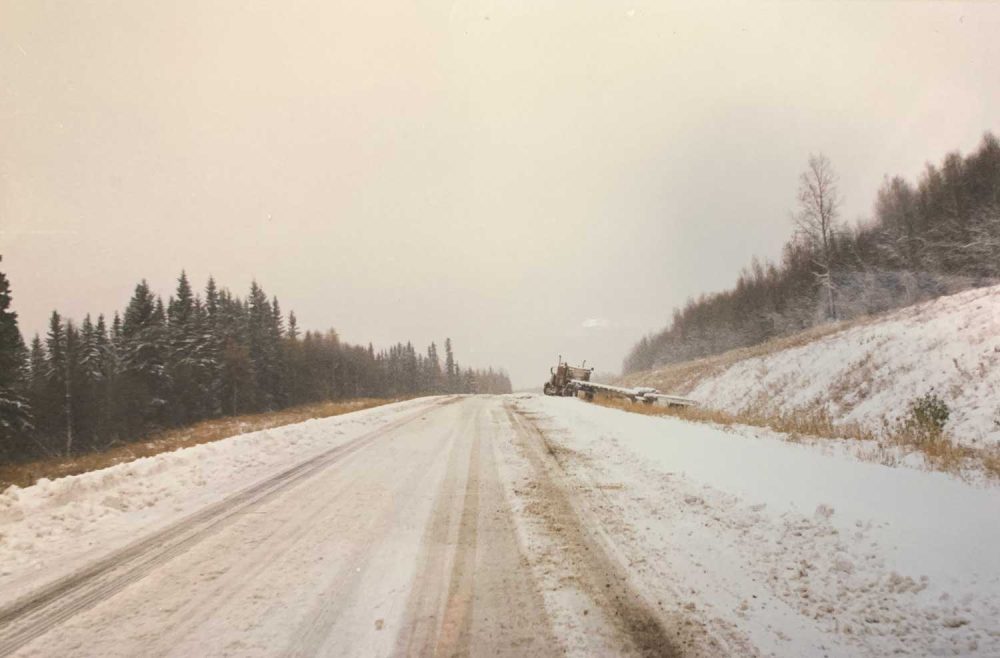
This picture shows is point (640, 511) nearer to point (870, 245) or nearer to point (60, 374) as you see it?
point (60, 374)

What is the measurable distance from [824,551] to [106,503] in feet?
24.2

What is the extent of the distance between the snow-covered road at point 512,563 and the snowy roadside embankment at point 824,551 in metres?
0.02

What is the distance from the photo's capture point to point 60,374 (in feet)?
129

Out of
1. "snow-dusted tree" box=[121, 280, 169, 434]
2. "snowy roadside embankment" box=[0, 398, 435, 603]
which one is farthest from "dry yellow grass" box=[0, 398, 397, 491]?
"snow-dusted tree" box=[121, 280, 169, 434]

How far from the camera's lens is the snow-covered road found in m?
2.83

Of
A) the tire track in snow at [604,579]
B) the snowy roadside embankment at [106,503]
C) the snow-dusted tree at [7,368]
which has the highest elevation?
the snow-dusted tree at [7,368]

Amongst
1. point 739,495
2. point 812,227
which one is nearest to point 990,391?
point 739,495

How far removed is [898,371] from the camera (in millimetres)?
15102

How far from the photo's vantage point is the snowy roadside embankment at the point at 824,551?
111 inches

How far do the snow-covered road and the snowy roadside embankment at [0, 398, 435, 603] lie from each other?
34 millimetres

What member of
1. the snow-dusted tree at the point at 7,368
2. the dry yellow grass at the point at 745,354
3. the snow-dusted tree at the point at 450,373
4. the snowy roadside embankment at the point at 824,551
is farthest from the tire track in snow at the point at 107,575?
the snow-dusted tree at the point at 450,373

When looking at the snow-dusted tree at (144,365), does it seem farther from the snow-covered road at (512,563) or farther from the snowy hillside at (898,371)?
the snowy hillside at (898,371)

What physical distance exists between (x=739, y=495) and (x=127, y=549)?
609cm

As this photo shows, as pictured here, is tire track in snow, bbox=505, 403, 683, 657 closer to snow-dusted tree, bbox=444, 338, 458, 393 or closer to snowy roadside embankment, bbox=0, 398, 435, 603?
snowy roadside embankment, bbox=0, 398, 435, 603
